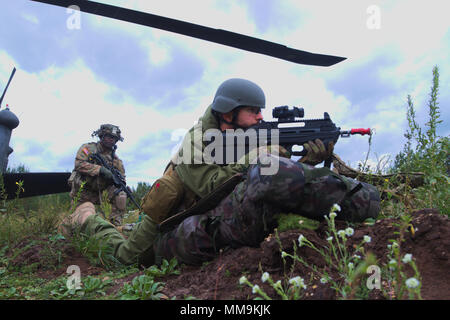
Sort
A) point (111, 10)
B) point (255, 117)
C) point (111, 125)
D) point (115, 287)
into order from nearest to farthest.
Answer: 1. point (111, 10)
2. point (115, 287)
3. point (255, 117)
4. point (111, 125)

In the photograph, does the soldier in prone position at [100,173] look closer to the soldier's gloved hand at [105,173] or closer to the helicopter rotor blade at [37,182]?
the soldier's gloved hand at [105,173]

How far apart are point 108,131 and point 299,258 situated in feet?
30.4

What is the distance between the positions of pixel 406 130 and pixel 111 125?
29.4 feet

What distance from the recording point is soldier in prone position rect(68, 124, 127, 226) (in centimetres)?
953

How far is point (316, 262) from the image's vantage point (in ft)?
6.92

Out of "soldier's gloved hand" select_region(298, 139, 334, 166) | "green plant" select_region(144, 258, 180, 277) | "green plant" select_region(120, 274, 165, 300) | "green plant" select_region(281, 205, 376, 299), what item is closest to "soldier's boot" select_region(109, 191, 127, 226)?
"green plant" select_region(144, 258, 180, 277)

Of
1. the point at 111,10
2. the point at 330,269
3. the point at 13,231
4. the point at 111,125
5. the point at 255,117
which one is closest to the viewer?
the point at 330,269

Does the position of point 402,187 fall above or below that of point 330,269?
above

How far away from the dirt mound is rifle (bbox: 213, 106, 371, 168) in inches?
53.2

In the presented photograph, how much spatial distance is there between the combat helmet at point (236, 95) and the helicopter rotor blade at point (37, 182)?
396 inches

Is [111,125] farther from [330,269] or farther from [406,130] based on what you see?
[330,269]
